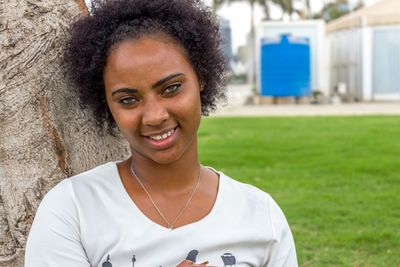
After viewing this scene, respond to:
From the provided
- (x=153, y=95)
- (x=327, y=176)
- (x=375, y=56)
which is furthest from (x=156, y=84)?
(x=375, y=56)

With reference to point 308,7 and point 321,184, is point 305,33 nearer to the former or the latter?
point 321,184

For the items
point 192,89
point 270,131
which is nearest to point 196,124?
point 192,89

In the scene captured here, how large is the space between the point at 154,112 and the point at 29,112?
1.59 feet

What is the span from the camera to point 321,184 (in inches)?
289

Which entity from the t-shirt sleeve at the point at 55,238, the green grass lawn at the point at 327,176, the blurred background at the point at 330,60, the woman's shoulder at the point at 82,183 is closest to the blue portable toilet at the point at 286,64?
the blurred background at the point at 330,60

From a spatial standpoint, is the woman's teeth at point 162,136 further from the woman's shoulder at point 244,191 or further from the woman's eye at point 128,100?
the woman's shoulder at point 244,191

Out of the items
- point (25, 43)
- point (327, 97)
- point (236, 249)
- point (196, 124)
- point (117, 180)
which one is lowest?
point (327, 97)

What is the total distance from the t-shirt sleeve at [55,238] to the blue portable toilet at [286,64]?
768 inches

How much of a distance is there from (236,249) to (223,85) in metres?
0.54

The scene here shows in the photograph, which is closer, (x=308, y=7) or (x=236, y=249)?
(x=236, y=249)

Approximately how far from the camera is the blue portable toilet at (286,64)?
21.1 metres

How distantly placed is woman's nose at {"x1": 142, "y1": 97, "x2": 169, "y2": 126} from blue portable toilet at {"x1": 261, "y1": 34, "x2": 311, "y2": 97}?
19444mm

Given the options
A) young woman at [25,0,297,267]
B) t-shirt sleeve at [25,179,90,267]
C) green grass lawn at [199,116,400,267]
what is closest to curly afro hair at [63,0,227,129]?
Result: young woman at [25,0,297,267]

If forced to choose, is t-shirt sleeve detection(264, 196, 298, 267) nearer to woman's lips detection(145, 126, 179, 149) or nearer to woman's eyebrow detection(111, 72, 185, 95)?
Answer: woman's lips detection(145, 126, 179, 149)
